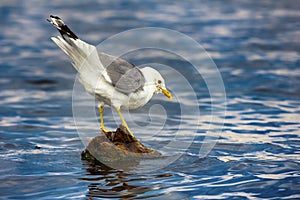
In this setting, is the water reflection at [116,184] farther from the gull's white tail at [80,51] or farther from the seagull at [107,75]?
the gull's white tail at [80,51]

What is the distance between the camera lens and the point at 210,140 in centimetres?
971

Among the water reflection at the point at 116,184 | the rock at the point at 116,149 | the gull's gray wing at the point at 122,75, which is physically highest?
the gull's gray wing at the point at 122,75

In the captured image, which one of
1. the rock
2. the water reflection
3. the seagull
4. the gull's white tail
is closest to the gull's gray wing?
the seagull

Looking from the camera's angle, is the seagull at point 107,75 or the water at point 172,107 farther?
the water at point 172,107

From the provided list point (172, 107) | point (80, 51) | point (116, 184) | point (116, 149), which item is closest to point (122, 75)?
point (80, 51)

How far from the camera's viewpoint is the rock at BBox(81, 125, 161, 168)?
26.9 feet

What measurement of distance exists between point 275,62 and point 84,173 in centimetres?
794

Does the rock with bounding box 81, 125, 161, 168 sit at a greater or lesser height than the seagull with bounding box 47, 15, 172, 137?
lesser

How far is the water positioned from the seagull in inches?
39.2

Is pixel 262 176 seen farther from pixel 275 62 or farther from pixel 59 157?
pixel 275 62

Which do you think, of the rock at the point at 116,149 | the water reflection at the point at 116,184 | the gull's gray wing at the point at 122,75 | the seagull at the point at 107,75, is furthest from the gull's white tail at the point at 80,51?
the water reflection at the point at 116,184

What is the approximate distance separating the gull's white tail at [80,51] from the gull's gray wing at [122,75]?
5.2 inches

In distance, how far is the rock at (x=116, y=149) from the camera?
26.9 ft

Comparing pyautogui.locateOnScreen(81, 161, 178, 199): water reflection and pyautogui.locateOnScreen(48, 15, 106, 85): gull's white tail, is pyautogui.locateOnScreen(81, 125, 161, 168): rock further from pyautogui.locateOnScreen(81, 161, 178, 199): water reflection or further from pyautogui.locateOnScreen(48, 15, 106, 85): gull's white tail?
pyautogui.locateOnScreen(48, 15, 106, 85): gull's white tail
